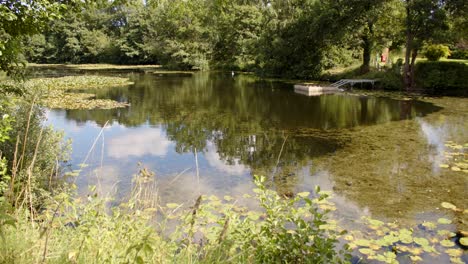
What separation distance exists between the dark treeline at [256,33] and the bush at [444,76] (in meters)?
1.12

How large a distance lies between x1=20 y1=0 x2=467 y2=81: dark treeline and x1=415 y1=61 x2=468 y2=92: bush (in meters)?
1.12

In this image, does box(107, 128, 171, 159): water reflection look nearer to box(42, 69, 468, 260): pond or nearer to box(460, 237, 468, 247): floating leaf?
box(42, 69, 468, 260): pond

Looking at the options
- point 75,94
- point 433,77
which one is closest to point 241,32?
point 75,94

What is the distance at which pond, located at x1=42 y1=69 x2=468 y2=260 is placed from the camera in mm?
6750

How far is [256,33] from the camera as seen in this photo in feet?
142

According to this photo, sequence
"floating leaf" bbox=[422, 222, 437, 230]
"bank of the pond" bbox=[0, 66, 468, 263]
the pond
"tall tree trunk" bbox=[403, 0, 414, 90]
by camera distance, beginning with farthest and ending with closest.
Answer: "tall tree trunk" bbox=[403, 0, 414, 90] → the pond → "floating leaf" bbox=[422, 222, 437, 230] → "bank of the pond" bbox=[0, 66, 468, 263]

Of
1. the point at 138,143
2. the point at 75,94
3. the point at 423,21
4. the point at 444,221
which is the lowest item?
the point at 444,221

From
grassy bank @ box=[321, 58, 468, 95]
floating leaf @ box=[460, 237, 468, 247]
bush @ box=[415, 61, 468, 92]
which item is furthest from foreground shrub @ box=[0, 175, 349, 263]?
bush @ box=[415, 61, 468, 92]

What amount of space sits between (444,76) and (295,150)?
615 inches

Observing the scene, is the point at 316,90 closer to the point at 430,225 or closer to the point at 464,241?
the point at 430,225

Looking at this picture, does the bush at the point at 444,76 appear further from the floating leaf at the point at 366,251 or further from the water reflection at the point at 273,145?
the floating leaf at the point at 366,251

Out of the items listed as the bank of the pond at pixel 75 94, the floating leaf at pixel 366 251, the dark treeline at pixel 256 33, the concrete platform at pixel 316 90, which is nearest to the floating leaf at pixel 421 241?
the floating leaf at pixel 366 251

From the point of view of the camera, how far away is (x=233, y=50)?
46.5m

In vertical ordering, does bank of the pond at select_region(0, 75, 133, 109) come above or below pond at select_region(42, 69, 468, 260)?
above
